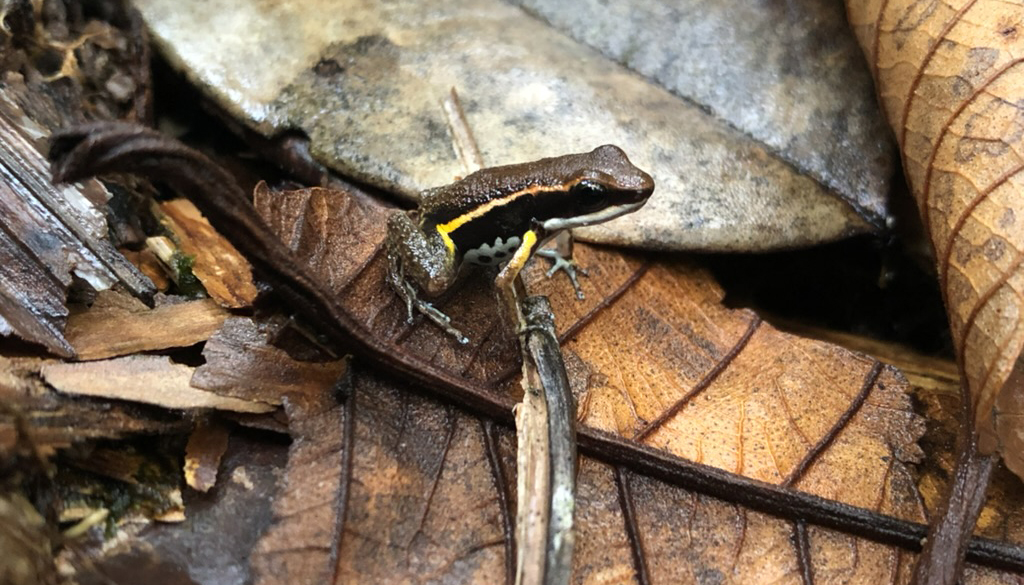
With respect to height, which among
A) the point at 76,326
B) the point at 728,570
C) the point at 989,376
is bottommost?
the point at 728,570

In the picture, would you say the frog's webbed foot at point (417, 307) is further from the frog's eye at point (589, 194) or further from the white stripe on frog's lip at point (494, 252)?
the frog's eye at point (589, 194)

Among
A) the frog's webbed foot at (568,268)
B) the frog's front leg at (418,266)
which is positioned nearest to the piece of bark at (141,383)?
the frog's front leg at (418,266)

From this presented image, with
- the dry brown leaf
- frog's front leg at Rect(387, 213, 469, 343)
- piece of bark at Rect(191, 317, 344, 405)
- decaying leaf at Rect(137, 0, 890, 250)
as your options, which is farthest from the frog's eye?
the dry brown leaf

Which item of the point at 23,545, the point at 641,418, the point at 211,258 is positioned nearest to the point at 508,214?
the point at 641,418

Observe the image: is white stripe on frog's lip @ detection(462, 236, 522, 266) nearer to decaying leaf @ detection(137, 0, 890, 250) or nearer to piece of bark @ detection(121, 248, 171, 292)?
decaying leaf @ detection(137, 0, 890, 250)

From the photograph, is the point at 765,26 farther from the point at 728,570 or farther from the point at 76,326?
the point at 76,326

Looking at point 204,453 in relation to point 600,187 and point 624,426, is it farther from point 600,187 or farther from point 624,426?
point 600,187

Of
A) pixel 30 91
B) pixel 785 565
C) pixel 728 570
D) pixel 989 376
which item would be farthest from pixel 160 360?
pixel 989 376
